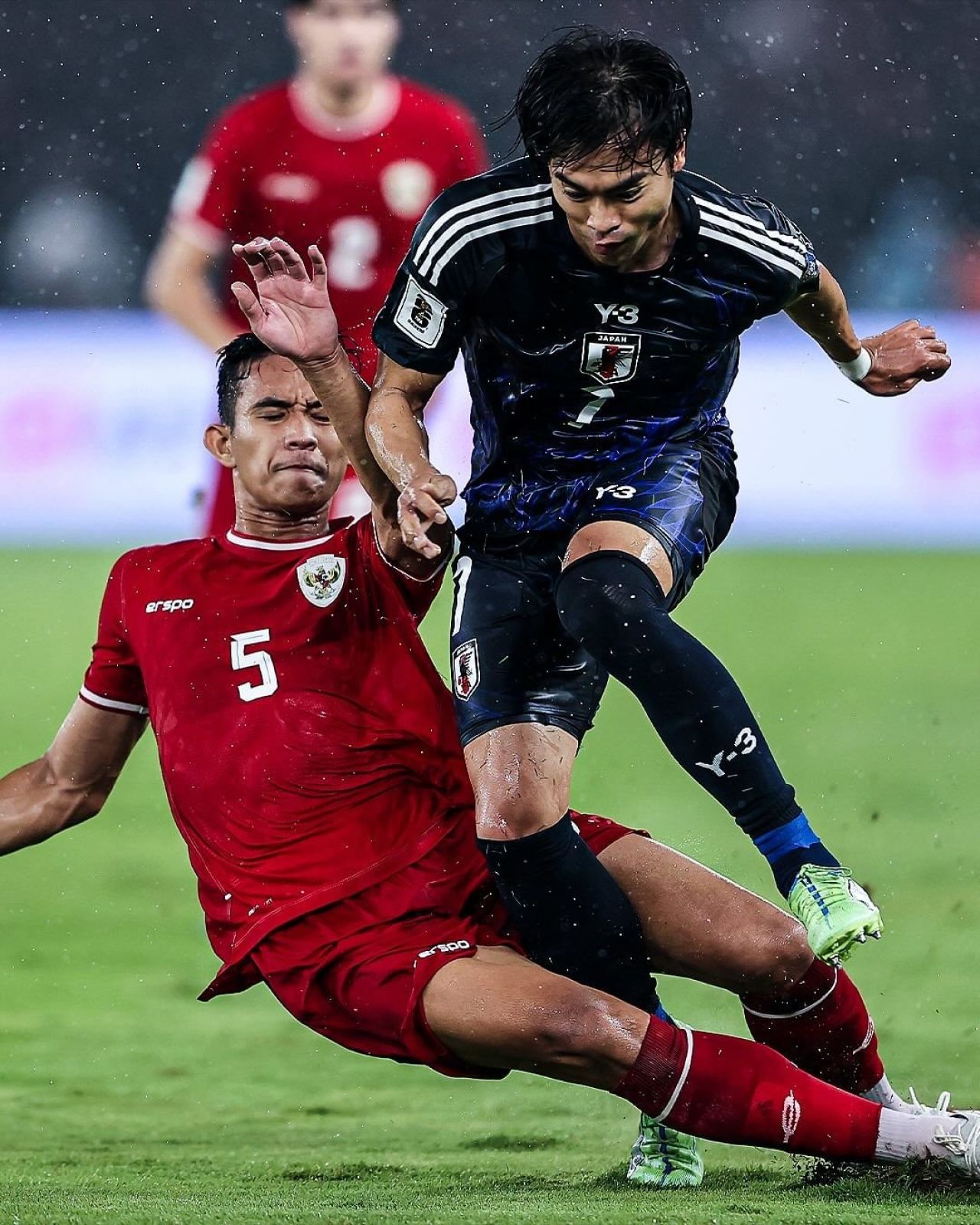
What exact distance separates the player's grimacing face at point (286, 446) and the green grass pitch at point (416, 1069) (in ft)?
4.22

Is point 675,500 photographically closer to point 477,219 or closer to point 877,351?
point 477,219

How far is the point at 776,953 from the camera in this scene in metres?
3.16

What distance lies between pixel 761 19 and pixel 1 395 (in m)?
5.09

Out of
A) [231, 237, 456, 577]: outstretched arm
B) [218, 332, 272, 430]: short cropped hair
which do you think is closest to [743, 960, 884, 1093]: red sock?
[231, 237, 456, 577]: outstretched arm

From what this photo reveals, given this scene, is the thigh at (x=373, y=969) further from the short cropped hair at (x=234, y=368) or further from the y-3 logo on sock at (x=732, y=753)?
the short cropped hair at (x=234, y=368)

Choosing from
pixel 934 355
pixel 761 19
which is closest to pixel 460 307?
pixel 934 355

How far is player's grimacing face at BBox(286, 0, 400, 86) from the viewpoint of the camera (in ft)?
20.8

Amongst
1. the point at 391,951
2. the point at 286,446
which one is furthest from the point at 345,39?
the point at 391,951

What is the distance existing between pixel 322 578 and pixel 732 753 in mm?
946

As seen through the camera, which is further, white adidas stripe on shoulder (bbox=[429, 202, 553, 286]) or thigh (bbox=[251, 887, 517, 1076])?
white adidas stripe on shoulder (bbox=[429, 202, 553, 286])

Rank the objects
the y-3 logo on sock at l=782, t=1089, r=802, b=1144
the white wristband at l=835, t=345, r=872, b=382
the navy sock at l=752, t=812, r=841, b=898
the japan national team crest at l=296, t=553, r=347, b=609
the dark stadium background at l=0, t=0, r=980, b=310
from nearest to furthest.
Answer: the navy sock at l=752, t=812, r=841, b=898 < the y-3 logo on sock at l=782, t=1089, r=802, b=1144 < the japan national team crest at l=296, t=553, r=347, b=609 < the white wristband at l=835, t=345, r=872, b=382 < the dark stadium background at l=0, t=0, r=980, b=310

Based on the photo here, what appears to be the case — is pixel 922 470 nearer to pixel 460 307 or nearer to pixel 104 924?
pixel 104 924

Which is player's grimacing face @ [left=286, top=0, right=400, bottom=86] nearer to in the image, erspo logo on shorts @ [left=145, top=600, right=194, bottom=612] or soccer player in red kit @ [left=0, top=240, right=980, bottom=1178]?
soccer player in red kit @ [left=0, top=240, right=980, bottom=1178]

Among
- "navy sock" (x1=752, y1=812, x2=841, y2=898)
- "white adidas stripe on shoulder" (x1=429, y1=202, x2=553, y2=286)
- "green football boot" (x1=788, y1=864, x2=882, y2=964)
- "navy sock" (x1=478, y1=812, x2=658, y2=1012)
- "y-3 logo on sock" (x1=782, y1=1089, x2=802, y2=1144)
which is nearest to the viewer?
"green football boot" (x1=788, y1=864, x2=882, y2=964)
